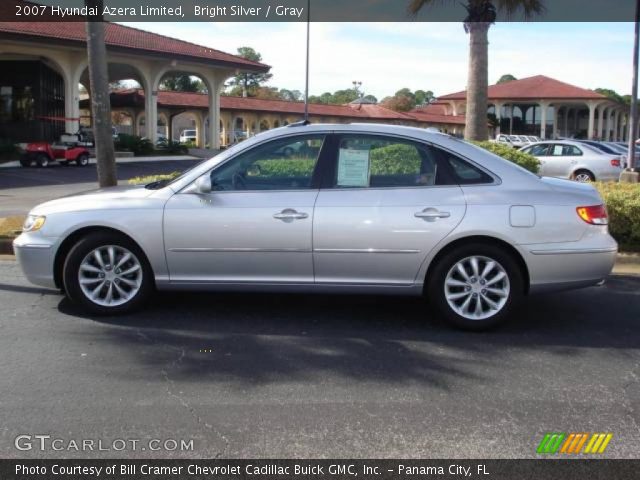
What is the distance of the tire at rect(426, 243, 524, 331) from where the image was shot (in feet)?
17.6

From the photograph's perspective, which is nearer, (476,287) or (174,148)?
(476,287)

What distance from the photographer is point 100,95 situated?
905cm

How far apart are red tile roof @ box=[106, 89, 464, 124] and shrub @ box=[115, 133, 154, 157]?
6.01 m

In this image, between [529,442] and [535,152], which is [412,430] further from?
[535,152]

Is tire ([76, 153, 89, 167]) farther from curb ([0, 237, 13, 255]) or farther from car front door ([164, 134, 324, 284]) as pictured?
car front door ([164, 134, 324, 284])

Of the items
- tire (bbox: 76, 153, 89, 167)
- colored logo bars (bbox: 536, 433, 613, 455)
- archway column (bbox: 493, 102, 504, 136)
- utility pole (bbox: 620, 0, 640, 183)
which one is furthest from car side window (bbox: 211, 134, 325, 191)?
archway column (bbox: 493, 102, 504, 136)

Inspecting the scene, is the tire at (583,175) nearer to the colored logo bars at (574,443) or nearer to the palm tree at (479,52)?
the palm tree at (479,52)

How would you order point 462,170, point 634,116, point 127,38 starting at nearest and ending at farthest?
point 462,170, point 634,116, point 127,38

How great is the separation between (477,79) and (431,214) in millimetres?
10331

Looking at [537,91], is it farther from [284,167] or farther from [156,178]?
[284,167]

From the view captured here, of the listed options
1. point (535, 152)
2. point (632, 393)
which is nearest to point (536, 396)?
point (632, 393)

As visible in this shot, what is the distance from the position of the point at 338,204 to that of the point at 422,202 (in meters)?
0.67
